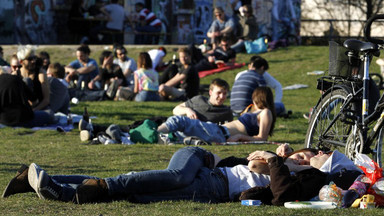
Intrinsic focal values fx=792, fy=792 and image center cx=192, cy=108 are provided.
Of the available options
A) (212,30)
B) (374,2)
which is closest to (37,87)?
(212,30)

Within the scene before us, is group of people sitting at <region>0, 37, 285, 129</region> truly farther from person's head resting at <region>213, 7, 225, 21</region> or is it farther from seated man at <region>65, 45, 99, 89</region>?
person's head resting at <region>213, 7, 225, 21</region>

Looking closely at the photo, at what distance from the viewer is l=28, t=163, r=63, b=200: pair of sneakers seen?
5.96 m

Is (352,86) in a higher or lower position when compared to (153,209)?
higher

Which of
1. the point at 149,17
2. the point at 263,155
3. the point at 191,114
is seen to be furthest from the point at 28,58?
the point at 149,17

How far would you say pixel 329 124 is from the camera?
7.46 m

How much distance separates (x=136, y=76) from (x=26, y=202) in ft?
38.1

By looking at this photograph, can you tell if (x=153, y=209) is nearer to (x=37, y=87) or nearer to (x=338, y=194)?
(x=338, y=194)

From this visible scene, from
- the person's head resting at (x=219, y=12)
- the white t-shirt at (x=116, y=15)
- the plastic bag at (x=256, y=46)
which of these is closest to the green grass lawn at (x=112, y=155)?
the plastic bag at (x=256, y=46)

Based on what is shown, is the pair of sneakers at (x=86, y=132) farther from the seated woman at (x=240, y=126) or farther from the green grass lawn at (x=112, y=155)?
the seated woman at (x=240, y=126)

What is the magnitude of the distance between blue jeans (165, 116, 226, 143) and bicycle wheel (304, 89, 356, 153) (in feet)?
10.7

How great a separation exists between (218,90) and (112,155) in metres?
2.47

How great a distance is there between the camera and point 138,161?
8.98 meters

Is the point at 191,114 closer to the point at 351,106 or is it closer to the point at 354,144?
the point at 351,106

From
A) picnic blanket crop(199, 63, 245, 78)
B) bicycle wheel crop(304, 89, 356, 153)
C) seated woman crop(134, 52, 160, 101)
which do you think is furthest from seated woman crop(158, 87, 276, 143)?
picnic blanket crop(199, 63, 245, 78)
